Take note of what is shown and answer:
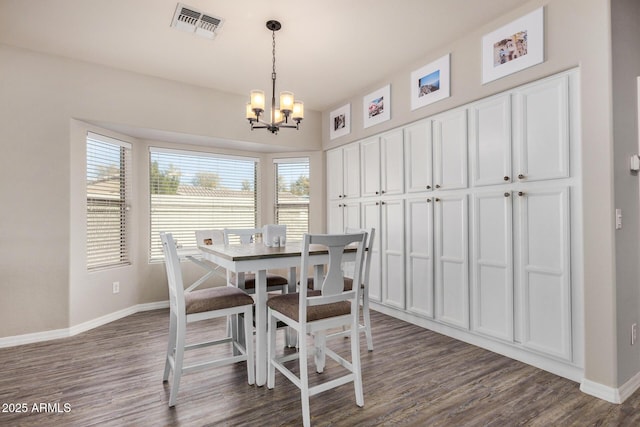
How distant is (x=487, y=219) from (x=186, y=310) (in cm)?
240

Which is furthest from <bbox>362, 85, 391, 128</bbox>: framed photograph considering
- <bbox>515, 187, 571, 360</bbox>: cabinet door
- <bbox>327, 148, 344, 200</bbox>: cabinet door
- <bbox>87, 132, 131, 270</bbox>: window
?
<bbox>87, 132, 131, 270</bbox>: window

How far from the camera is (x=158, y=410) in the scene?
2025mm

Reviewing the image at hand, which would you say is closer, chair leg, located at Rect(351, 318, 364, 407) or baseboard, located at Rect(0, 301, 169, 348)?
Answer: chair leg, located at Rect(351, 318, 364, 407)

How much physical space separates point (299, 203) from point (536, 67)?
3.30 meters

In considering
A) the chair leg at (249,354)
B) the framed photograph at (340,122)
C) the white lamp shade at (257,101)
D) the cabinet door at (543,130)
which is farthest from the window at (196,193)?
the cabinet door at (543,130)

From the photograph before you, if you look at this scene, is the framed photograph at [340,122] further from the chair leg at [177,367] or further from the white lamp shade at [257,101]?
the chair leg at [177,367]

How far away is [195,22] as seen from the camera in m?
2.75

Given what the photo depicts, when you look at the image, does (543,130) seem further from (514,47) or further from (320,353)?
(320,353)

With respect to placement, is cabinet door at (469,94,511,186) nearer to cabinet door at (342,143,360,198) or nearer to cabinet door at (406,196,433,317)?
cabinet door at (406,196,433,317)

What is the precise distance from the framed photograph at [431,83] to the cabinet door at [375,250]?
1217mm

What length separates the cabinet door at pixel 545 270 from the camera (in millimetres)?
2383

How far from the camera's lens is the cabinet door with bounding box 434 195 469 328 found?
120 inches

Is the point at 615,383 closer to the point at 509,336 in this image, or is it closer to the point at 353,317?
the point at 509,336

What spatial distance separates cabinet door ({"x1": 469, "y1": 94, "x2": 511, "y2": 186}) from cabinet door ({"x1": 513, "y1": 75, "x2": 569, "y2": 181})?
8cm
